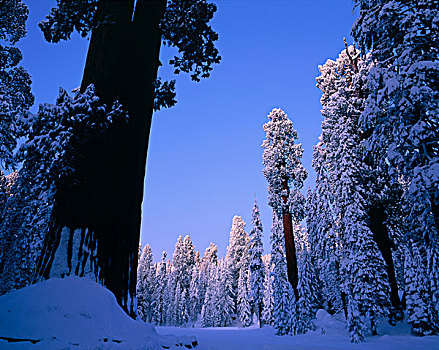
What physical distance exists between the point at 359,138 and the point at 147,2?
13839 millimetres

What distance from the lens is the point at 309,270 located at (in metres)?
27.4

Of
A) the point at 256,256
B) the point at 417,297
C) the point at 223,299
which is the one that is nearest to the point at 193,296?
the point at 223,299

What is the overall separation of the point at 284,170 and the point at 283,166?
446 mm

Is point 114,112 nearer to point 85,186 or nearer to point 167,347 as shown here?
point 85,186

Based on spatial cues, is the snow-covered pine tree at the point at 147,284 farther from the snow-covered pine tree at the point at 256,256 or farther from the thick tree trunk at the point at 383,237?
the thick tree trunk at the point at 383,237

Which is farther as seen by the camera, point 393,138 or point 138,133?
point 393,138

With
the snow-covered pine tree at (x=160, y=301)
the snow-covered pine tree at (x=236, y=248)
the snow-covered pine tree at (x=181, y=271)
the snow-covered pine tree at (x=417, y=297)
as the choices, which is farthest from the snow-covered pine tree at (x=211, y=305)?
the snow-covered pine tree at (x=417, y=297)

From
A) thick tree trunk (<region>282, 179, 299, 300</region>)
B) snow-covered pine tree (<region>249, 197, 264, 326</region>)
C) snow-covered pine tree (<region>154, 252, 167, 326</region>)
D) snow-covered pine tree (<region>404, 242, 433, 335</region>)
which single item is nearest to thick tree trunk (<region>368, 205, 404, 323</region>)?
snow-covered pine tree (<region>404, 242, 433, 335</region>)

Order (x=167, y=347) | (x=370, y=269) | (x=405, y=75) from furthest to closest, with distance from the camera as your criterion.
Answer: (x=370, y=269)
(x=405, y=75)
(x=167, y=347)

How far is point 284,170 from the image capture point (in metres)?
22.0

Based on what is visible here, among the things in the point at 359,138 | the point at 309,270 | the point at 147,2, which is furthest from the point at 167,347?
the point at 309,270

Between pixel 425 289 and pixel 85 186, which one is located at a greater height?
pixel 85 186

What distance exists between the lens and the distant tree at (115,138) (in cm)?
345

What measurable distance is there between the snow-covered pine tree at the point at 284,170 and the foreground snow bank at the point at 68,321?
58.3 ft
